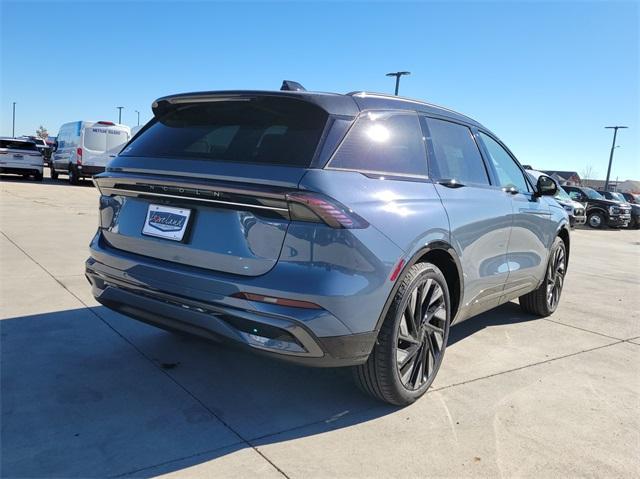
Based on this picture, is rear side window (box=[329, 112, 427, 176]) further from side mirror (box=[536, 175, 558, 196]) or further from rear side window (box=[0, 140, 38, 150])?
rear side window (box=[0, 140, 38, 150])

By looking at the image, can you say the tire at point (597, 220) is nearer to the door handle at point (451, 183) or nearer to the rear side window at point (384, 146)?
the door handle at point (451, 183)

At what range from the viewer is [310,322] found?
2486 mm

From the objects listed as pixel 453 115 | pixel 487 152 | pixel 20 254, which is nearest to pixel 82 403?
pixel 453 115

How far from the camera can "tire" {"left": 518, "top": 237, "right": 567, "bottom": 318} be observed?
5383 mm

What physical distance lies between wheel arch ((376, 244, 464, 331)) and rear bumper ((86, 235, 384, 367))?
0.90ft

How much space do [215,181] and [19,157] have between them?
21.1 m

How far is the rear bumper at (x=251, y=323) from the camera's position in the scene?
2496 mm

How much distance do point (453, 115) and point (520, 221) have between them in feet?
3.79

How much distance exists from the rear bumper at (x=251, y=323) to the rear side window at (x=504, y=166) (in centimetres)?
232

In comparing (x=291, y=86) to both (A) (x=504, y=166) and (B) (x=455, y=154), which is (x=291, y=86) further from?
(A) (x=504, y=166)

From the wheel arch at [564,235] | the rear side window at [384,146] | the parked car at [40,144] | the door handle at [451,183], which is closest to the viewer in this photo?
the rear side window at [384,146]

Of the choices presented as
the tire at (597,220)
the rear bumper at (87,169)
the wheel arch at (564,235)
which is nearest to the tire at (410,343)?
the wheel arch at (564,235)

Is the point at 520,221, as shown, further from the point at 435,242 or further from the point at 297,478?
the point at 297,478

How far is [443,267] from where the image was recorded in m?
3.50
